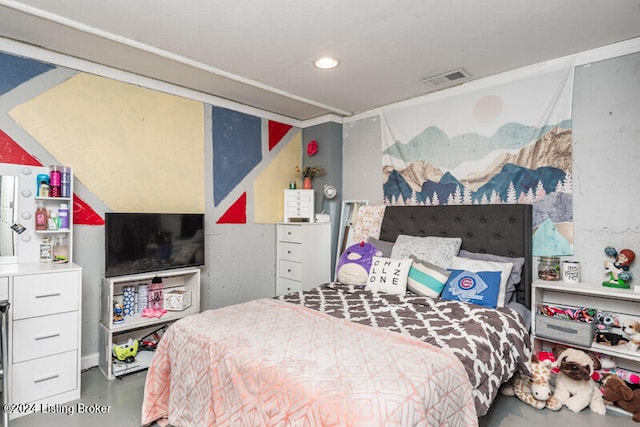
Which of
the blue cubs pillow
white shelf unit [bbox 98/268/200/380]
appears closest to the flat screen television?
white shelf unit [bbox 98/268/200/380]

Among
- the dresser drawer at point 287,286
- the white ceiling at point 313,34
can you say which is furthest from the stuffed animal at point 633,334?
the dresser drawer at point 287,286

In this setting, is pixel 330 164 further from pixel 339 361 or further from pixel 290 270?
pixel 339 361

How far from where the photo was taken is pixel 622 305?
246cm

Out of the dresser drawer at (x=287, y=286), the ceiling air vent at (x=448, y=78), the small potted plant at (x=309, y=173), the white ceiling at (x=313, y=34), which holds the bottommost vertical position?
the dresser drawer at (x=287, y=286)

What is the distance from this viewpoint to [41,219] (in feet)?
8.28

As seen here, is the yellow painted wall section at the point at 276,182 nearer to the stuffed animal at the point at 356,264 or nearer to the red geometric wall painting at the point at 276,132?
the red geometric wall painting at the point at 276,132

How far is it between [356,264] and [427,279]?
63 centimetres

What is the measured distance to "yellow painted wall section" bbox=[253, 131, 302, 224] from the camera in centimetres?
398

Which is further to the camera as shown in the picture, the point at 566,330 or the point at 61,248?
the point at 61,248

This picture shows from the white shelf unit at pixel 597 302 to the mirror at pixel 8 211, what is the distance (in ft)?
11.9

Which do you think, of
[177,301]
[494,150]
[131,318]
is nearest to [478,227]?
[494,150]

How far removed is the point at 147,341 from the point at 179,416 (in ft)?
4.36

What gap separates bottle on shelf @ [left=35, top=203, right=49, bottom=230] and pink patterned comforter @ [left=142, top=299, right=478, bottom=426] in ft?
4.33

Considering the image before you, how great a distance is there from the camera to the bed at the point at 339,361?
1.30 m
